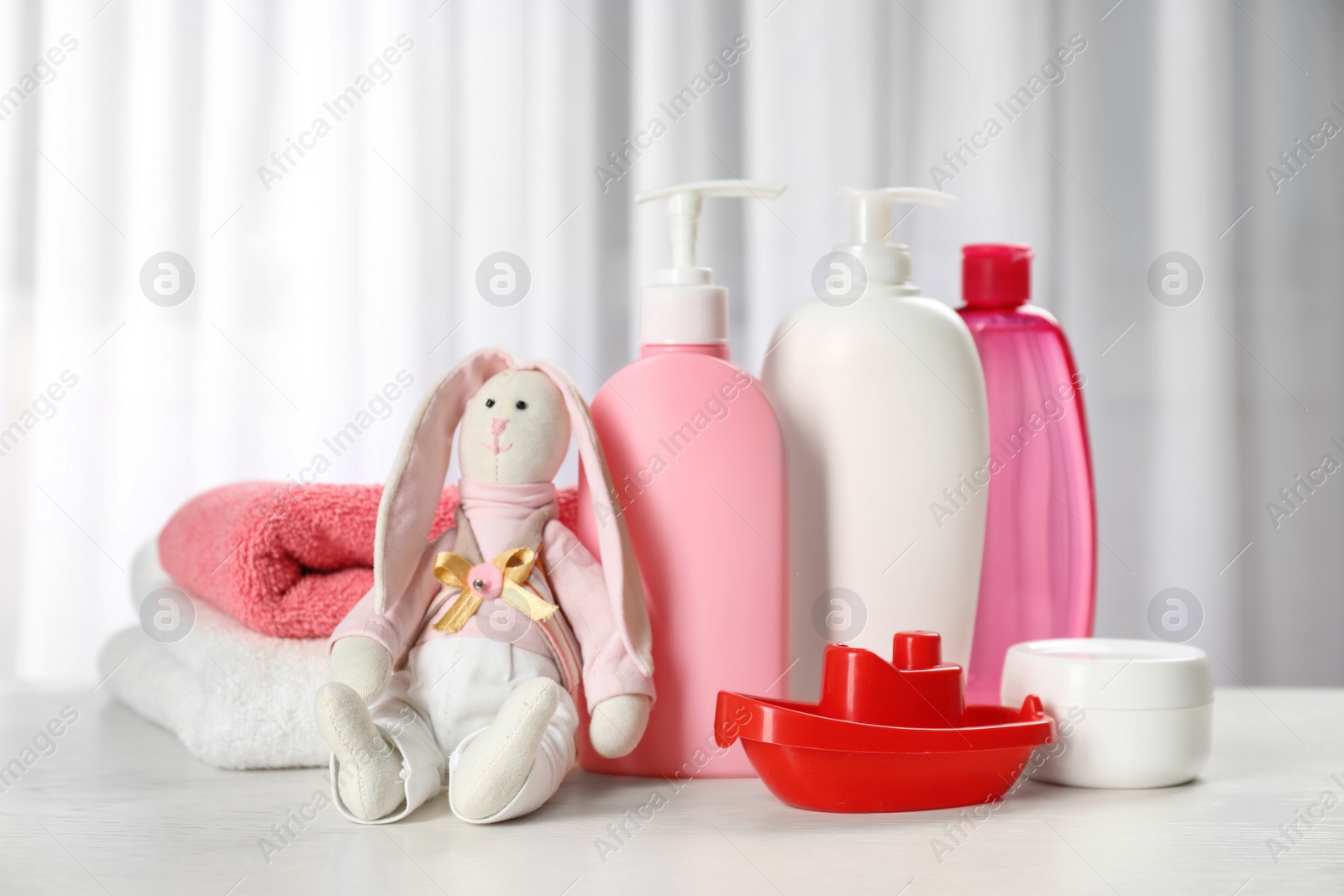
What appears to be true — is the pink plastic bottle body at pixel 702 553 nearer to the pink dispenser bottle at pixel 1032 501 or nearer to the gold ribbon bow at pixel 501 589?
the gold ribbon bow at pixel 501 589

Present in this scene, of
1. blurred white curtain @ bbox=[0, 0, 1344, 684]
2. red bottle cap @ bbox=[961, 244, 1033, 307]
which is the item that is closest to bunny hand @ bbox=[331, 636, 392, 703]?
red bottle cap @ bbox=[961, 244, 1033, 307]

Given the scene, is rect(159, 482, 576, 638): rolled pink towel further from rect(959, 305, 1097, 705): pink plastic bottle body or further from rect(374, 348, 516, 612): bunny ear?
rect(959, 305, 1097, 705): pink plastic bottle body

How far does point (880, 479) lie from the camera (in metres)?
0.54

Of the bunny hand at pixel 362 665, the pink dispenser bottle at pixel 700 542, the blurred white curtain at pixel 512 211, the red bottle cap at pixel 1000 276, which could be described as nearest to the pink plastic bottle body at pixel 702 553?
the pink dispenser bottle at pixel 700 542

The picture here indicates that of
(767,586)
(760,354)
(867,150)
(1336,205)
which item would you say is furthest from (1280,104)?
(767,586)

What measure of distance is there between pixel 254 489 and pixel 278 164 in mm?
549

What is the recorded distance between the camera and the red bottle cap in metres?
0.64

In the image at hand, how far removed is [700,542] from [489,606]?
101 mm

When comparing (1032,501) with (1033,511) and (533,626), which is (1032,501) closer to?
(1033,511)

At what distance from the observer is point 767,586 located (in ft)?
1.68

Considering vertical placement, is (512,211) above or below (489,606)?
above

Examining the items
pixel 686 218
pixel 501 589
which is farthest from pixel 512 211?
pixel 501 589

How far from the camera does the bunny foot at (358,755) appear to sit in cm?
41

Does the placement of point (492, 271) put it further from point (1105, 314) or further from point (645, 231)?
point (1105, 314)
